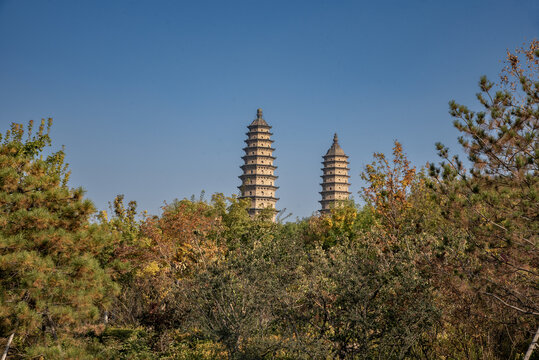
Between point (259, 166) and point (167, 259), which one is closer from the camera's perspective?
point (167, 259)

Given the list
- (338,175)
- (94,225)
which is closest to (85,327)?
(94,225)

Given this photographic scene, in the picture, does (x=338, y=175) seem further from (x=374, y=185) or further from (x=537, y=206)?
(x=537, y=206)

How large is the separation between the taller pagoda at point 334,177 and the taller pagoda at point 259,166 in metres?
13.3

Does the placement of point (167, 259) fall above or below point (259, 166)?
below

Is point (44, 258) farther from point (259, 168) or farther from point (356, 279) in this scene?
point (259, 168)

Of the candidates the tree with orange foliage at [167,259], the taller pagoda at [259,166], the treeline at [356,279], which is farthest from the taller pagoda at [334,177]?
the treeline at [356,279]

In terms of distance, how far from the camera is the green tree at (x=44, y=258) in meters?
7.11

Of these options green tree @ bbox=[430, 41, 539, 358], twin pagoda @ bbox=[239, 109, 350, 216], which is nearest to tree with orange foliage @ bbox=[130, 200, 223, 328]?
green tree @ bbox=[430, 41, 539, 358]

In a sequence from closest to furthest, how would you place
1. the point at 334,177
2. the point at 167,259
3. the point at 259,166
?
the point at 167,259
the point at 259,166
the point at 334,177

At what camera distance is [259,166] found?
65938 millimetres

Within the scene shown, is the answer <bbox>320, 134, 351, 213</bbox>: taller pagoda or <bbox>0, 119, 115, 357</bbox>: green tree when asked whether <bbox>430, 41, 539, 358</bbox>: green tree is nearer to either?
<bbox>0, 119, 115, 357</bbox>: green tree

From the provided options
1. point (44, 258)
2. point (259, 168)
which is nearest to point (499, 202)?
point (44, 258)

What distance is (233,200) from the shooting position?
24.3 metres

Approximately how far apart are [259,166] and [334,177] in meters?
16.1
